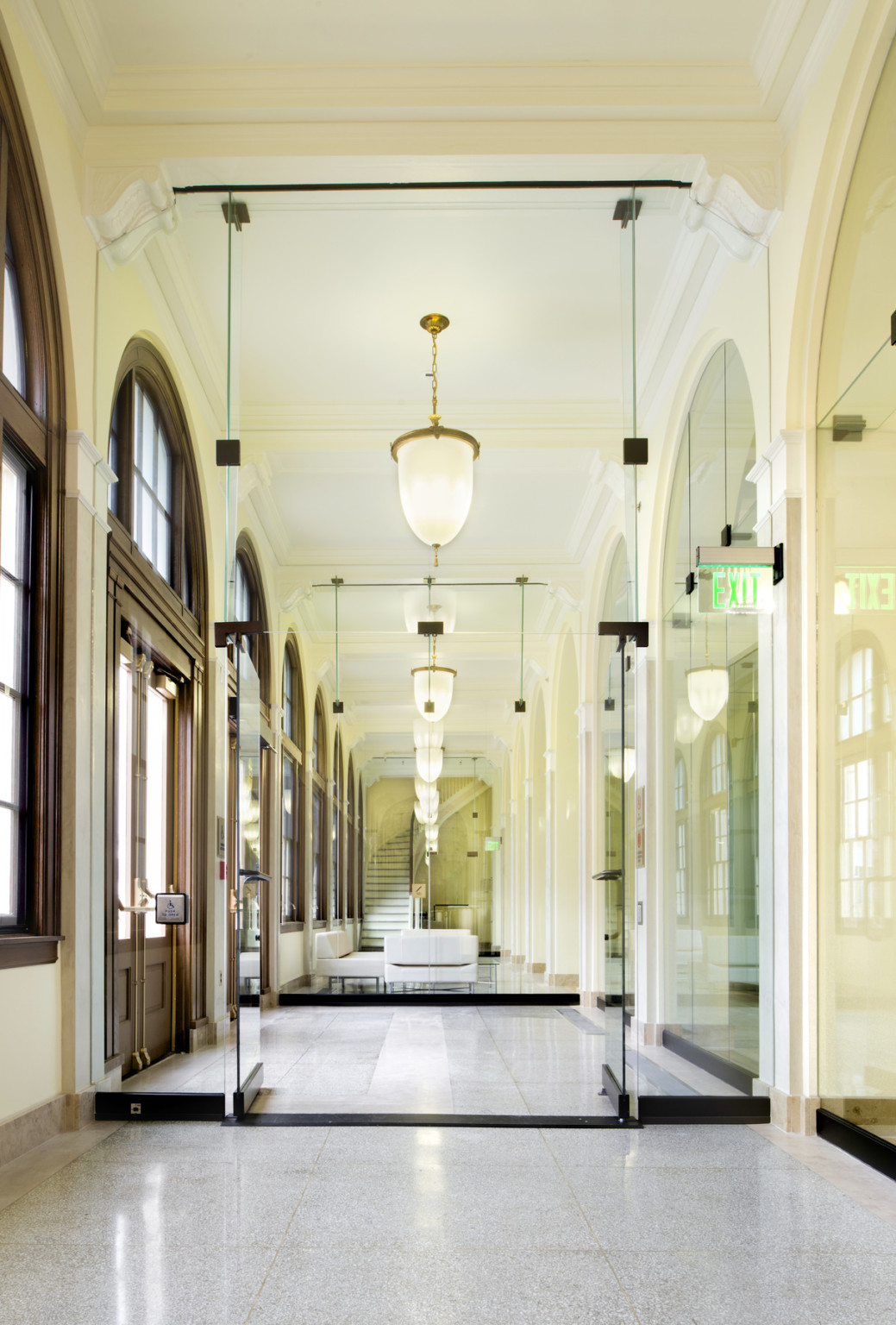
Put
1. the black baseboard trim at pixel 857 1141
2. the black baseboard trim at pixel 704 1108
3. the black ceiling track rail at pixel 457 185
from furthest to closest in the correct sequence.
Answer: the black ceiling track rail at pixel 457 185, the black baseboard trim at pixel 704 1108, the black baseboard trim at pixel 857 1141

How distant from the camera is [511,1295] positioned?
285cm

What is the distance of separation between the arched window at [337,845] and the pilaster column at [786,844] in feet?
14.9

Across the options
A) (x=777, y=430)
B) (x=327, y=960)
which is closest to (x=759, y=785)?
(x=777, y=430)

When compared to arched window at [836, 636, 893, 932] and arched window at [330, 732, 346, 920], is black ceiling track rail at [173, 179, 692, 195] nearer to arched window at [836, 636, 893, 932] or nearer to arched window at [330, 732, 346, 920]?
arched window at [836, 636, 893, 932]

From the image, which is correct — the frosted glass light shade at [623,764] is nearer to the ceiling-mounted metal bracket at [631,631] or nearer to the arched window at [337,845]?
the ceiling-mounted metal bracket at [631,631]

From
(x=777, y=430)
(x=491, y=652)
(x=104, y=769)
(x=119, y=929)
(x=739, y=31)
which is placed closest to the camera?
(x=739, y=31)

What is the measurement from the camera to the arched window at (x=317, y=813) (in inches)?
355

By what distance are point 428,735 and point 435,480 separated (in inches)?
142

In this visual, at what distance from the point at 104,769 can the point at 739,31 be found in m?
4.15

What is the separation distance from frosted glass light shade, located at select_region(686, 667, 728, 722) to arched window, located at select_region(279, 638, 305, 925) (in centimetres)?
304

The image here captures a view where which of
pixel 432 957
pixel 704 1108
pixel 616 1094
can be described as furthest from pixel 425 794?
pixel 704 1108

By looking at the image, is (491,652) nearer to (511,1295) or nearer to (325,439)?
(325,439)

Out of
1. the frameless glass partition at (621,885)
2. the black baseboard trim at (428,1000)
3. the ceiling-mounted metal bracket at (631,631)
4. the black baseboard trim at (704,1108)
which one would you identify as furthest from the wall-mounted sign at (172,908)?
the black baseboard trim at (428,1000)

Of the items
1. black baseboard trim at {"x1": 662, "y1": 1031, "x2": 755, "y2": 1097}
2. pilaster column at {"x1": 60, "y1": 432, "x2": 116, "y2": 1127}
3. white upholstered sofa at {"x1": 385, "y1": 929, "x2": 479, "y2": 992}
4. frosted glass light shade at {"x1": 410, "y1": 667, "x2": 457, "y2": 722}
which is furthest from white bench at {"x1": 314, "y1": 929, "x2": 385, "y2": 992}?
pilaster column at {"x1": 60, "y1": 432, "x2": 116, "y2": 1127}
